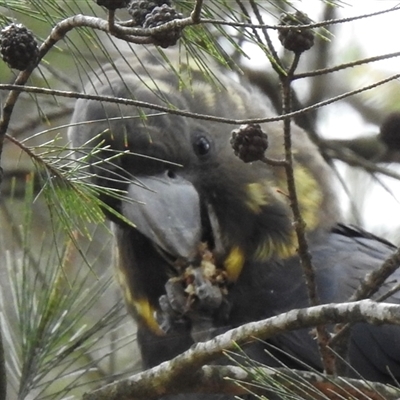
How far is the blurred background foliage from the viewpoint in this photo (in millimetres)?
1551

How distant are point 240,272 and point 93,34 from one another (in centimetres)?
76

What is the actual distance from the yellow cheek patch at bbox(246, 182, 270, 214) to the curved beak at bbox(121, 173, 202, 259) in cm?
18

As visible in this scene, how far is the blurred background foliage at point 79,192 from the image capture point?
61.1 inches

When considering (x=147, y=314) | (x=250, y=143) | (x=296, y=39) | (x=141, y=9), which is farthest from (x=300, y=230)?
(x=147, y=314)

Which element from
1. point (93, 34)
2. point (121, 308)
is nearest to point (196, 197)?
point (121, 308)

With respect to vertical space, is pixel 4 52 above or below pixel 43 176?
above

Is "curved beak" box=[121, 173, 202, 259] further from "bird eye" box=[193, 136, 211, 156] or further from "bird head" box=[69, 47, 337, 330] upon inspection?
"bird eye" box=[193, 136, 211, 156]

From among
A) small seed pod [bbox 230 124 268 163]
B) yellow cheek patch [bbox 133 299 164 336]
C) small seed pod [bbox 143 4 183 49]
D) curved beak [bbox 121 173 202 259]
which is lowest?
yellow cheek patch [bbox 133 299 164 336]

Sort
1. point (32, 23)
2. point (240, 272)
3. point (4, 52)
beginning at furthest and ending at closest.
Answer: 1. point (32, 23)
2. point (240, 272)
3. point (4, 52)

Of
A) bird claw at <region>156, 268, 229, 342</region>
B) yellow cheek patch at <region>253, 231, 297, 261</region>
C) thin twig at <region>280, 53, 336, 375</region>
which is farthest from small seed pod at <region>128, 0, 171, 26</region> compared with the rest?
yellow cheek patch at <region>253, 231, 297, 261</region>

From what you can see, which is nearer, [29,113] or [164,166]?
[164,166]

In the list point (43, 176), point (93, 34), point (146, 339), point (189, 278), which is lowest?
point (146, 339)

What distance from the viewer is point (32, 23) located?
86.9 inches

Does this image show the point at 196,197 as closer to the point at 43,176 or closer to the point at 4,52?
the point at 43,176
